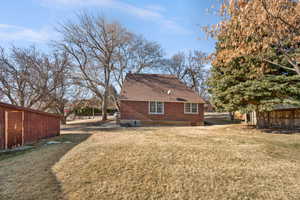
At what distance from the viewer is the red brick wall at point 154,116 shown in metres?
16.3

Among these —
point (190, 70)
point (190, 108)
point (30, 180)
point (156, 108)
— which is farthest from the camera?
point (190, 70)

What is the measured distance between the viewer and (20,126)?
7.71 metres

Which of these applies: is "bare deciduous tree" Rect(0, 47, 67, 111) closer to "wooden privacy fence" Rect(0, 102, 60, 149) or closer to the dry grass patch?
"wooden privacy fence" Rect(0, 102, 60, 149)

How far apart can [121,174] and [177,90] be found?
15611mm

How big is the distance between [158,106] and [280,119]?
11.5 metres

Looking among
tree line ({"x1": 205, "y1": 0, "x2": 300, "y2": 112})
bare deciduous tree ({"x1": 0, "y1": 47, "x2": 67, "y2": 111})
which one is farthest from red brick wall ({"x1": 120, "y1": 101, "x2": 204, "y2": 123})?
bare deciduous tree ({"x1": 0, "y1": 47, "x2": 67, "y2": 111})

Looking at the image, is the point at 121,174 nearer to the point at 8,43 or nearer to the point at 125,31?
the point at 8,43

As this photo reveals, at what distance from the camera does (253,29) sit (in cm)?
590

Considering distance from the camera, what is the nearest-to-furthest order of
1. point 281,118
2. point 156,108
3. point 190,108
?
point 281,118
point 156,108
point 190,108

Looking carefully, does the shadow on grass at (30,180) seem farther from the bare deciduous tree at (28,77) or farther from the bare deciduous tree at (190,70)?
the bare deciduous tree at (190,70)

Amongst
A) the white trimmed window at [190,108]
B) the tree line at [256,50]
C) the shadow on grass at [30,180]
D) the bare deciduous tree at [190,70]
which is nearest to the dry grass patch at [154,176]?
the shadow on grass at [30,180]

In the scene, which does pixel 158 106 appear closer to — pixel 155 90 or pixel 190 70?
pixel 155 90

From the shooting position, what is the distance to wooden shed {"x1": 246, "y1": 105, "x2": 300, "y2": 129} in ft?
42.0

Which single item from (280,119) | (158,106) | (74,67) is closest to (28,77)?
(74,67)
